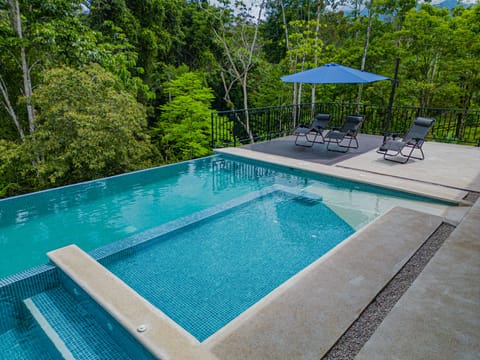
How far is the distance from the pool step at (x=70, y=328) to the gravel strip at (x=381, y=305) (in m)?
1.53

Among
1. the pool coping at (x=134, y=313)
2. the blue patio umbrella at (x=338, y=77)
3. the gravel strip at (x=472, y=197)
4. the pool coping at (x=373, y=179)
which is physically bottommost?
the pool coping at (x=134, y=313)

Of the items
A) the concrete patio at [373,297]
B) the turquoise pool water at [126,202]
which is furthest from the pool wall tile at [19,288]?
the concrete patio at [373,297]

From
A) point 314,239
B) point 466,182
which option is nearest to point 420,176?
point 466,182

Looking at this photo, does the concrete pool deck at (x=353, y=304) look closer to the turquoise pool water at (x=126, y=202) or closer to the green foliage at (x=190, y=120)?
the turquoise pool water at (x=126, y=202)

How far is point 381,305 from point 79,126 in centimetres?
665

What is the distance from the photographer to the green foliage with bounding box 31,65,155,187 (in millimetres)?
6766

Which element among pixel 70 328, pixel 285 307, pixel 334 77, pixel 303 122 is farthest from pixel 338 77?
pixel 70 328

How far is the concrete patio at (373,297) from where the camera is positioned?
1.90 metres

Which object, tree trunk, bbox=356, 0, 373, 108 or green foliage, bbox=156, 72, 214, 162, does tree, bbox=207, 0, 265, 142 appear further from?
tree trunk, bbox=356, 0, 373, 108

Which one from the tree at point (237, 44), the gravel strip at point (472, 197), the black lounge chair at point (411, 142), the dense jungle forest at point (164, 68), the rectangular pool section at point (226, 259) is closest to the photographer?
the rectangular pool section at point (226, 259)

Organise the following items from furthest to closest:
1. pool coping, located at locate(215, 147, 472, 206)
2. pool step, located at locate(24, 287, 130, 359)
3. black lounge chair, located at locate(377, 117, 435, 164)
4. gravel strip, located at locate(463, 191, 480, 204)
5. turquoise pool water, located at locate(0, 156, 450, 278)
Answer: black lounge chair, located at locate(377, 117, 435, 164)
pool coping, located at locate(215, 147, 472, 206)
gravel strip, located at locate(463, 191, 480, 204)
turquoise pool water, located at locate(0, 156, 450, 278)
pool step, located at locate(24, 287, 130, 359)

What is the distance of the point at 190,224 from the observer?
435cm

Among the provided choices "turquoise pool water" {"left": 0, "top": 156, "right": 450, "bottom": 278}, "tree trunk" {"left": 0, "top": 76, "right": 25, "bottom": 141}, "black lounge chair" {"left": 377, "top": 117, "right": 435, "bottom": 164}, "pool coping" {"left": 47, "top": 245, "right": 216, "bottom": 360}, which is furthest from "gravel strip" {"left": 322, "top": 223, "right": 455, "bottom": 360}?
"tree trunk" {"left": 0, "top": 76, "right": 25, "bottom": 141}

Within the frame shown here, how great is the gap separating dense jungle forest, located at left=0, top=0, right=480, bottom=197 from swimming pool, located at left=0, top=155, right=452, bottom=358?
6.38 ft
